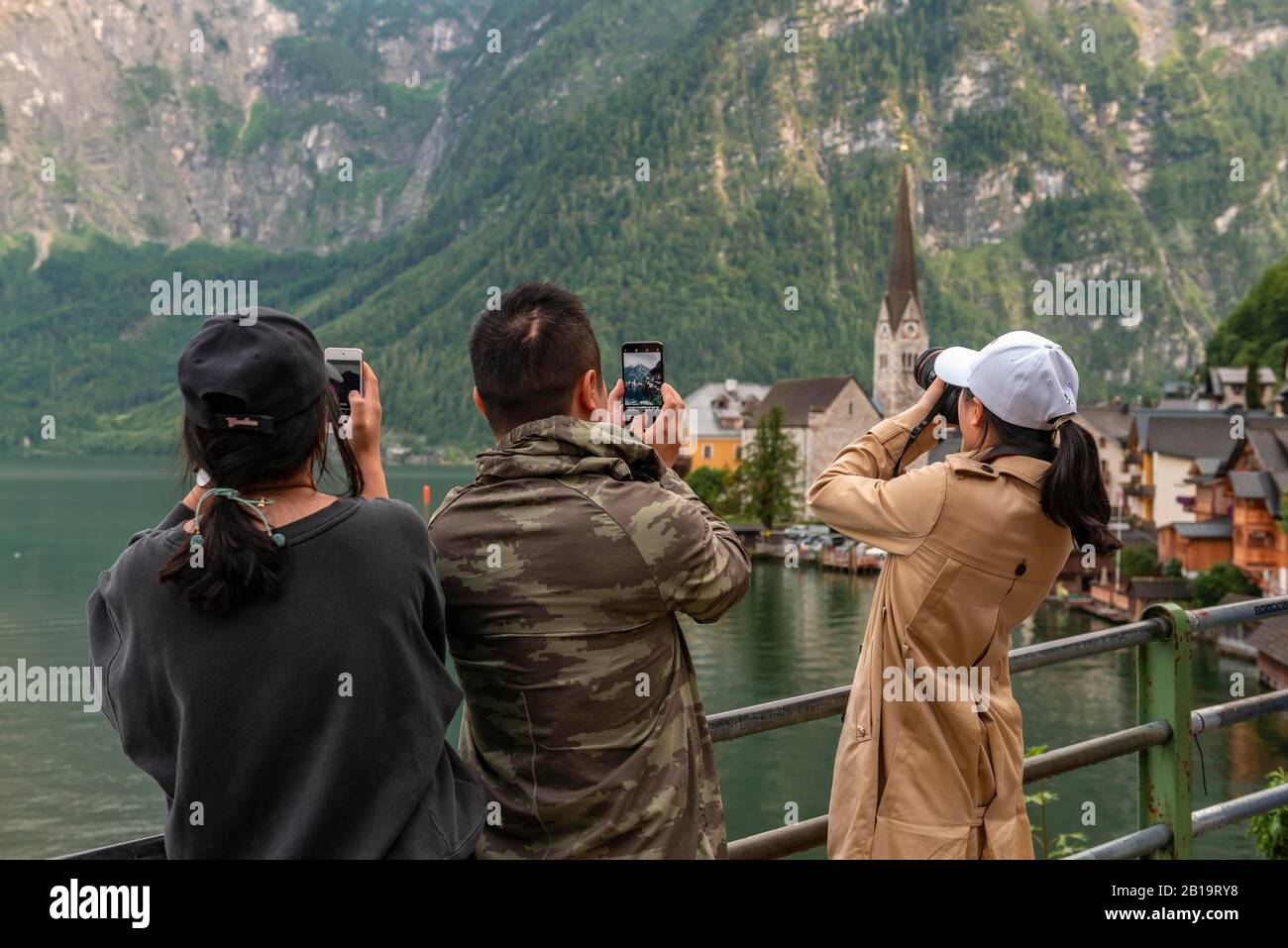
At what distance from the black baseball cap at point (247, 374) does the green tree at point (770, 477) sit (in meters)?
71.5

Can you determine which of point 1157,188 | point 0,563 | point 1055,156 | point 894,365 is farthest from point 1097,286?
point 1157,188

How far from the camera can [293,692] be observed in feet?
6.00

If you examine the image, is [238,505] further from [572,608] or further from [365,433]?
[572,608]

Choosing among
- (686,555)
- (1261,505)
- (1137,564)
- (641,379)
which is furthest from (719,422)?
(686,555)

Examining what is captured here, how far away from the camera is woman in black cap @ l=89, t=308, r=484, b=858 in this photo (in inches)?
71.0

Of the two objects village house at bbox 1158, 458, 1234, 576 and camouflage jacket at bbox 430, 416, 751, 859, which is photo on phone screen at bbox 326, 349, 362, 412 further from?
village house at bbox 1158, 458, 1234, 576

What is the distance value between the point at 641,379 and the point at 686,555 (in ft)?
1.77

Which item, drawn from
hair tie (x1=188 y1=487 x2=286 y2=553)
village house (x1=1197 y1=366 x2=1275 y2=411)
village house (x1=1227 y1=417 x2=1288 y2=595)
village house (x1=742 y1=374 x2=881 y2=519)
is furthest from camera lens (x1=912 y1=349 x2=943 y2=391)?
village house (x1=742 y1=374 x2=881 y2=519)

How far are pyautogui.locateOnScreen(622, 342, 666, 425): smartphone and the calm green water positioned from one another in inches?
34.2

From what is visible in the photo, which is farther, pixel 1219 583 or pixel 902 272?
pixel 902 272

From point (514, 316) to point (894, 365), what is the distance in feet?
337

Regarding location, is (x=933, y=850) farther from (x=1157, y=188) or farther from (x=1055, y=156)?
(x=1157, y=188)

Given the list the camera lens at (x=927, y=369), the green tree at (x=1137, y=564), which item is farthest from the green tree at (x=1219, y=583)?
the camera lens at (x=927, y=369)

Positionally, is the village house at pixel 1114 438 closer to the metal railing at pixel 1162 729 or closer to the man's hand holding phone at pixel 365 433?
the metal railing at pixel 1162 729
